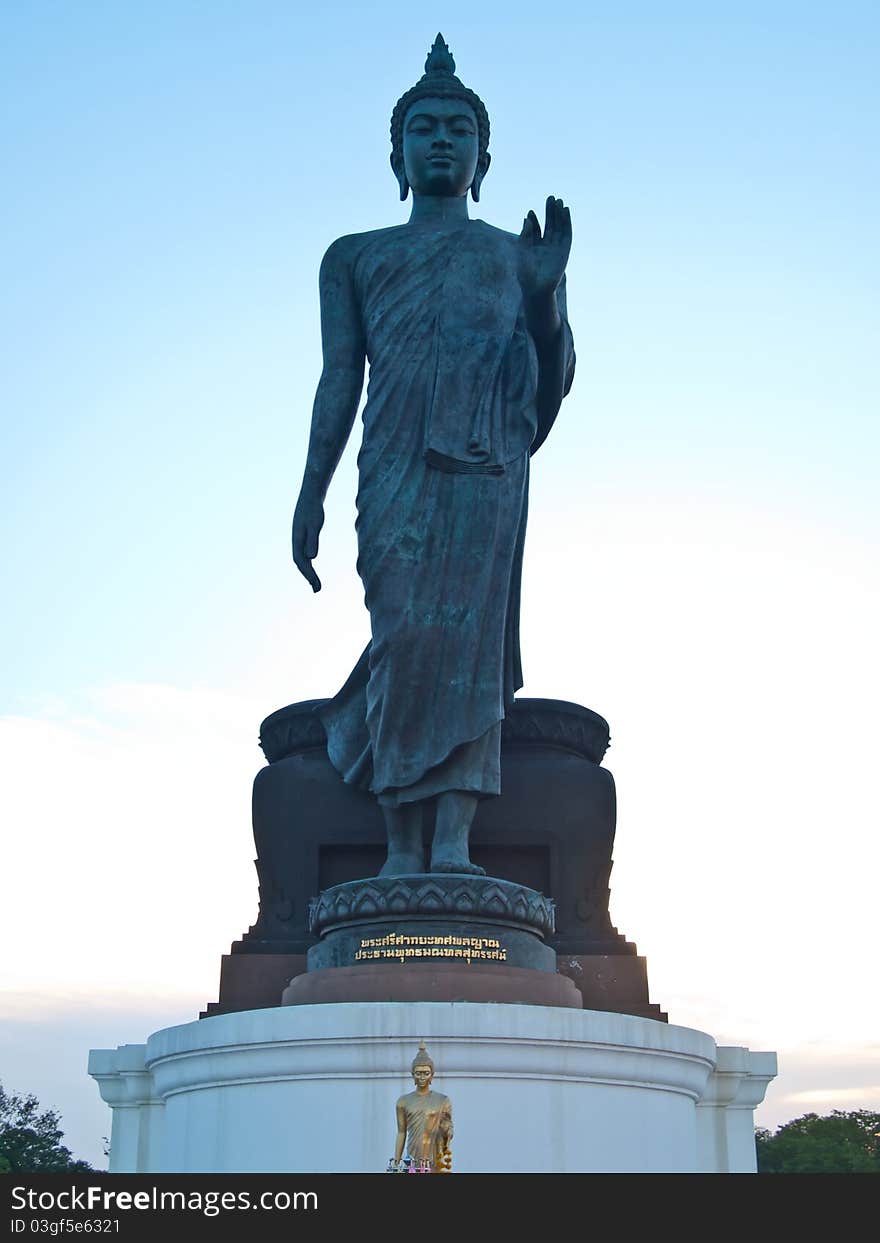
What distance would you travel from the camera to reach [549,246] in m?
10.0

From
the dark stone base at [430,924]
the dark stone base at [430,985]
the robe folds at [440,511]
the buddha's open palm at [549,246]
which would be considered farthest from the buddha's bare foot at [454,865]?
the buddha's open palm at [549,246]

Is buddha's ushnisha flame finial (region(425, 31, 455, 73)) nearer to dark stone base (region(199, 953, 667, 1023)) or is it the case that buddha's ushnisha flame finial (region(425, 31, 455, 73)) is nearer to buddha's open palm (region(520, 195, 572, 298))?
buddha's open palm (region(520, 195, 572, 298))

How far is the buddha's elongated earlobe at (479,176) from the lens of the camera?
445 inches

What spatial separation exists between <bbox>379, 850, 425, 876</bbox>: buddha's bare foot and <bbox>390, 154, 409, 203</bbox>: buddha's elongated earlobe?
16.8 feet

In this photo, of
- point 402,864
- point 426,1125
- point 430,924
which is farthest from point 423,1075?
point 402,864

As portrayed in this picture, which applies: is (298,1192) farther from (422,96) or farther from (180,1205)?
(422,96)


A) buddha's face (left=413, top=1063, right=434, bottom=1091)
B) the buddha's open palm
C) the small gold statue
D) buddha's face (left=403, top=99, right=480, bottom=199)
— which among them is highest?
buddha's face (left=403, top=99, right=480, bottom=199)

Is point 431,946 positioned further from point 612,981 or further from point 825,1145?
point 825,1145

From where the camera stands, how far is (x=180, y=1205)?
5598 mm

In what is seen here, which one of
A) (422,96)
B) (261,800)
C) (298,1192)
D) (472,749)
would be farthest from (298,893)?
(422,96)

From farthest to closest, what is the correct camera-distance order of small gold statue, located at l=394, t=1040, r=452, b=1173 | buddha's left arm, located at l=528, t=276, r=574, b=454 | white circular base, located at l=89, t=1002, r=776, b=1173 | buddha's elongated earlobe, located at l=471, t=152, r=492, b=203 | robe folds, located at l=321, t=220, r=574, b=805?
buddha's elongated earlobe, located at l=471, t=152, r=492, b=203 < buddha's left arm, located at l=528, t=276, r=574, b=454 < robe folds, located at l=321, t=220, r=574, b=805 < white circular base, located at l=89, t=1002, r=776, b=1173 < small gold statue, located at l=394, t=1040, r=452, b=1173

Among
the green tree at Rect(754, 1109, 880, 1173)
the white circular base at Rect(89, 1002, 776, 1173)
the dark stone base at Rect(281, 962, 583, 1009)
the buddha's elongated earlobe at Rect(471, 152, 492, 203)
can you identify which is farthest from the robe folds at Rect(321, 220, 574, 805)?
the green tree at Rect(754, 1109, 880, 1173)

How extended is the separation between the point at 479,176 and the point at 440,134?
63 centimetres

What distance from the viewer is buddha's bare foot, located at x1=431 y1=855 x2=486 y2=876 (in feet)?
30.7
